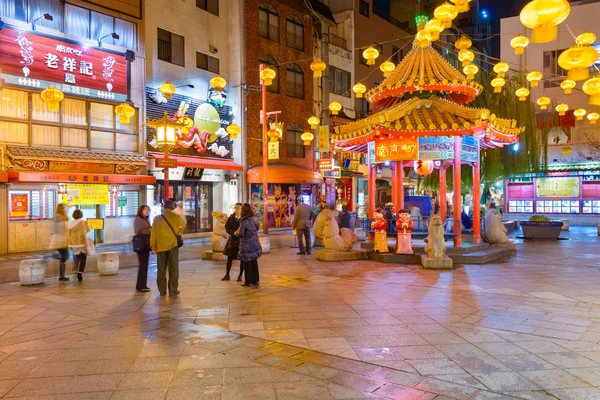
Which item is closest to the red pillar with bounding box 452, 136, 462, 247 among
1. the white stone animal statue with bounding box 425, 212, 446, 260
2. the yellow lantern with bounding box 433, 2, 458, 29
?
the white stone animal statue with bounding box 425, 212, 446, 260

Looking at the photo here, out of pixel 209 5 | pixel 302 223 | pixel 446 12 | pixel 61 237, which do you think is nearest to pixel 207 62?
pixel 209 5

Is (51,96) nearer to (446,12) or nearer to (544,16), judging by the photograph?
(446,12)

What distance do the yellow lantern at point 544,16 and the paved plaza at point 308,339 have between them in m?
4.08

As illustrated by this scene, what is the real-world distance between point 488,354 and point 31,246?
52.6ft

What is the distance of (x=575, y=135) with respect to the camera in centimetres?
2967

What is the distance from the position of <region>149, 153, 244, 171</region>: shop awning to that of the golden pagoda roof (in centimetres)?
929

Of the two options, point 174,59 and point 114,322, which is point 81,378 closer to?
point 114,322

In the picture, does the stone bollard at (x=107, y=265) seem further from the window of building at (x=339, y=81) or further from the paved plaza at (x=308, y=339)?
the window of building at (x=339, y=81)

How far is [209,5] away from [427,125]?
15597 mm

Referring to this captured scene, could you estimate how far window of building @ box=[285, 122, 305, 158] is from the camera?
1128 inches

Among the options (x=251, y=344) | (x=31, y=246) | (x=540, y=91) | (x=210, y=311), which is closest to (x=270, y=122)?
(x=31, y=246)

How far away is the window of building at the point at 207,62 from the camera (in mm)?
23828

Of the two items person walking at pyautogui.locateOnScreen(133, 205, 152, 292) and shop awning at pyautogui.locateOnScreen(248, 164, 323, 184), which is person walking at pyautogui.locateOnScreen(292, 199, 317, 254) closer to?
person walking at pyautogui.locateOnScreen(133, 205, 152, 292)

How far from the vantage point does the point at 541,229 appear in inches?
820
